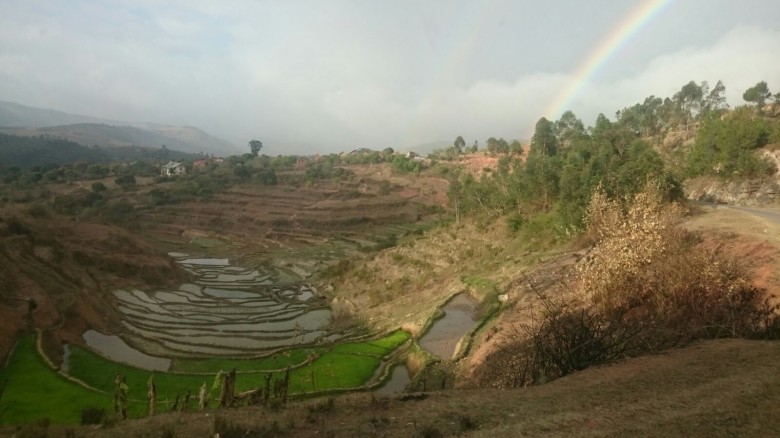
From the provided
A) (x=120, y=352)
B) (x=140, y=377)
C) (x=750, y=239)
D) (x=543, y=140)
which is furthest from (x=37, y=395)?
(x=543, y=140)

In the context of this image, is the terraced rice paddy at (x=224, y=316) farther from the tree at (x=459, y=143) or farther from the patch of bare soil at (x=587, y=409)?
the tree at (x=459, y=143)

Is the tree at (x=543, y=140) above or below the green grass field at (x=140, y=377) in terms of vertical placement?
above

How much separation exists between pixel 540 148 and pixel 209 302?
2004 inches

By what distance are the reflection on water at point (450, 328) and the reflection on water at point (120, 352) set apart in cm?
1614

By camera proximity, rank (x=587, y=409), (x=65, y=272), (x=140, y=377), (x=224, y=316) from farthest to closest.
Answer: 1. (x=224, y=316)
2. (x=65, y=272)
3. (x=140, y=377)
4. (x=587, y=409)

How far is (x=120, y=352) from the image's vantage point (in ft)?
93.8

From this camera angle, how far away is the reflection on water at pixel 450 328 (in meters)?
21.9

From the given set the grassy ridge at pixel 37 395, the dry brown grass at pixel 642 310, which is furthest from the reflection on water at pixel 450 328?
the grassy ridge at pixel 37 395

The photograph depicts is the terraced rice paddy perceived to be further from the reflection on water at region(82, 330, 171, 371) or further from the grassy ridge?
the grassy ridge

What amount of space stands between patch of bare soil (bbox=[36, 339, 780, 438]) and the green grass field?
8465 millimetres

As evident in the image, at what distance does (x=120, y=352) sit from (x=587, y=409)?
30122 mm

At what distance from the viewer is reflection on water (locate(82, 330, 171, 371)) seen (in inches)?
1057

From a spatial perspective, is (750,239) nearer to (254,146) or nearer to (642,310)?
(642,310)

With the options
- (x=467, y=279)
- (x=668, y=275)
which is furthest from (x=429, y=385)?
(x=467, y=279)
